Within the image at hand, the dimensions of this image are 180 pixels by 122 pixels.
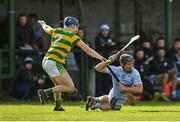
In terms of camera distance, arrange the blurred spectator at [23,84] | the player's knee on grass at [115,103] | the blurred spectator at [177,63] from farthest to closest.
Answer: the blurred spectator at [177,63]
the blurred spectator at [23,84]
the player's knee on grass at [115,103]

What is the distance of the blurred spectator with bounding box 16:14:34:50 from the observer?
66.6ft

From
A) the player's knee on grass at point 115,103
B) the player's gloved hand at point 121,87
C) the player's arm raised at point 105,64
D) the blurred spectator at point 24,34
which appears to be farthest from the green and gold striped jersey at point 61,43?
the blurred spectator at point 24,34

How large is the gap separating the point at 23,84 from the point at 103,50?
8.10ft

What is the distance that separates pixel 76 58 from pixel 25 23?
184 centimetres

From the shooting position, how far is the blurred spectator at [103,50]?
20.5 m

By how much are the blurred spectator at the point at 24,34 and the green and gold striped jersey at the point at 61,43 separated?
18.7 feet

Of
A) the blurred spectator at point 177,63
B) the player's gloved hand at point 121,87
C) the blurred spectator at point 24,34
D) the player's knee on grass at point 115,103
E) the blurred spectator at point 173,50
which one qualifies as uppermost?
the blurred spectator at point 24,34

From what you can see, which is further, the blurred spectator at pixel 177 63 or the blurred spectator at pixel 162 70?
the blurred spectator at pixel 177 63

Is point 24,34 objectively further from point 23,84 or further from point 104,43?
point 104,43

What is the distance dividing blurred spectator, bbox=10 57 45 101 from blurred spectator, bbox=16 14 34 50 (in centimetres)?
58

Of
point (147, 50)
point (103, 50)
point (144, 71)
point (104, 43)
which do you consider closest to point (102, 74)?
point (103, 50)

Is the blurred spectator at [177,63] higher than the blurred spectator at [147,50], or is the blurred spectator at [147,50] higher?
the blurred spectator at [147,50]

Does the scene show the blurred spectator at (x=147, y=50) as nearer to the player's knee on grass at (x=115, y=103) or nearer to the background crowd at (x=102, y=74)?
the background crowd at (x=102, y=74)

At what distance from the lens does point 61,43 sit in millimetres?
14602
